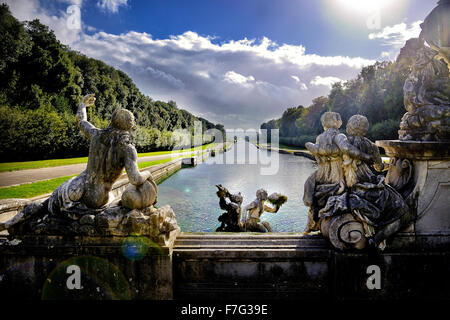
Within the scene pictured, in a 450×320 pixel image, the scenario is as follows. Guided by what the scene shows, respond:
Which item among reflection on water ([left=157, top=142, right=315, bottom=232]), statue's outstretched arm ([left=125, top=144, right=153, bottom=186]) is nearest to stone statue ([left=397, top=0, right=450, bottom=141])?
statue's outstretched arm ([left=125, top=144, right=153, bottom=186])

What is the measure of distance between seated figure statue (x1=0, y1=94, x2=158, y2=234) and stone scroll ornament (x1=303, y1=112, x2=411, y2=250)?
2.12 metres

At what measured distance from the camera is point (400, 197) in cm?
325

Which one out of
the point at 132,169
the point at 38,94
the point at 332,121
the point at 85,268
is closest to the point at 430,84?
the point at 332,121

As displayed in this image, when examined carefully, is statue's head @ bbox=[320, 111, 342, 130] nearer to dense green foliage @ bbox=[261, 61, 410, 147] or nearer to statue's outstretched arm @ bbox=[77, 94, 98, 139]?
statue's outstretched arm @ bbox=[77, 94, 98, 139]

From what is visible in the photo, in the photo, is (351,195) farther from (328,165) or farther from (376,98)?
(376,98)

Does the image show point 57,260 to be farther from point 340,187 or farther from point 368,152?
point 368,152

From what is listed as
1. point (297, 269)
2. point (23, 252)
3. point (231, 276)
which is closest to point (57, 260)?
point (23, 252)

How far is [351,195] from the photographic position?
3262 millimetres

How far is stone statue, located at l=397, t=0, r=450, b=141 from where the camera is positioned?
3.30 m

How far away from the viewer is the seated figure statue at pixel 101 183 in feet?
10.3

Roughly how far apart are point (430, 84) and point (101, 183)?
425cm

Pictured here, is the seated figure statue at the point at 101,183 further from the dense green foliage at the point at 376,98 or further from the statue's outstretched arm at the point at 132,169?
the dense green foliage at the point at 376,98

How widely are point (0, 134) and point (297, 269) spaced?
82.0ft
